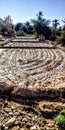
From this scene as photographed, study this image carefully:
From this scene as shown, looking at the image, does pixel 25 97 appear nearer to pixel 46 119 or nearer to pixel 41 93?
pixel 41 93

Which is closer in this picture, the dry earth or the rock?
the rock

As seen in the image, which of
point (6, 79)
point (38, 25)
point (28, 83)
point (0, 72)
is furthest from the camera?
point (38, 25)

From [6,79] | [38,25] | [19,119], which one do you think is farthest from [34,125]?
[38,25]

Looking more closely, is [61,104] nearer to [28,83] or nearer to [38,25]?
[28,83]

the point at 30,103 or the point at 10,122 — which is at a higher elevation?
the point at 10,122

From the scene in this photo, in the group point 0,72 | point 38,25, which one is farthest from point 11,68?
point 38,25

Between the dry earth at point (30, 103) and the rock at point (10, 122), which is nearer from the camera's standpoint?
the rock at point (10, 122)

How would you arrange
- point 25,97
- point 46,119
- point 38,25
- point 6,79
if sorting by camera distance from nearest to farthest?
point 46,119 → point 25,97 → point 6,79 → point 38,25

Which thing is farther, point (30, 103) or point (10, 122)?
point (30, 103)

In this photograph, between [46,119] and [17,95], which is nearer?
[46,119]
